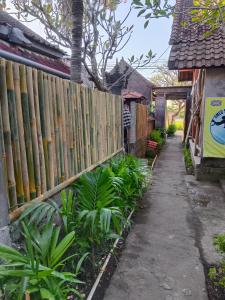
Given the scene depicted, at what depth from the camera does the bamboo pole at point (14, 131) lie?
A: 2.19 m

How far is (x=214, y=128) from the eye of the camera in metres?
6.24

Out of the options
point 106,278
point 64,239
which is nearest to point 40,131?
point 64,239

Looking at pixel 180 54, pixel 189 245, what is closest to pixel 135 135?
pixel 180 54

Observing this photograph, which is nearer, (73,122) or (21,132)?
(21,132)

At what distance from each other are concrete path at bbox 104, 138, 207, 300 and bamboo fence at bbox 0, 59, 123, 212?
123cm

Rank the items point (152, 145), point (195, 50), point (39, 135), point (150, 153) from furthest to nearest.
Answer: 1. point (152, 145)
2. point (150, 153)
3. point (195, 50)
4. point (39, 135)

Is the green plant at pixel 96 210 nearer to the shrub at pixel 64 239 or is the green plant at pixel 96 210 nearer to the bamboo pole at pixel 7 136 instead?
the shrub at pixel 64 239

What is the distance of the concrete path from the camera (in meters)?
Result: 2.49

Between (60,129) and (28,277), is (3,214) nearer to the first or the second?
(28,277)

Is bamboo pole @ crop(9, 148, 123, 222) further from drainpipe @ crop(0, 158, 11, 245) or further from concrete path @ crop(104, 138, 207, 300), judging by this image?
concrete path @ crop(104, 138, 207, 300)

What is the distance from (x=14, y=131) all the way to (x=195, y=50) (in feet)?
18.3

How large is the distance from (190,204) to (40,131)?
345 cm

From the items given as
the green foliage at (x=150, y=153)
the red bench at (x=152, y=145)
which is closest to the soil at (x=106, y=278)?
the green foliage at (x=150, y=153)

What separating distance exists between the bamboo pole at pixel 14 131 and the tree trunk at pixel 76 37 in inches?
78.1
